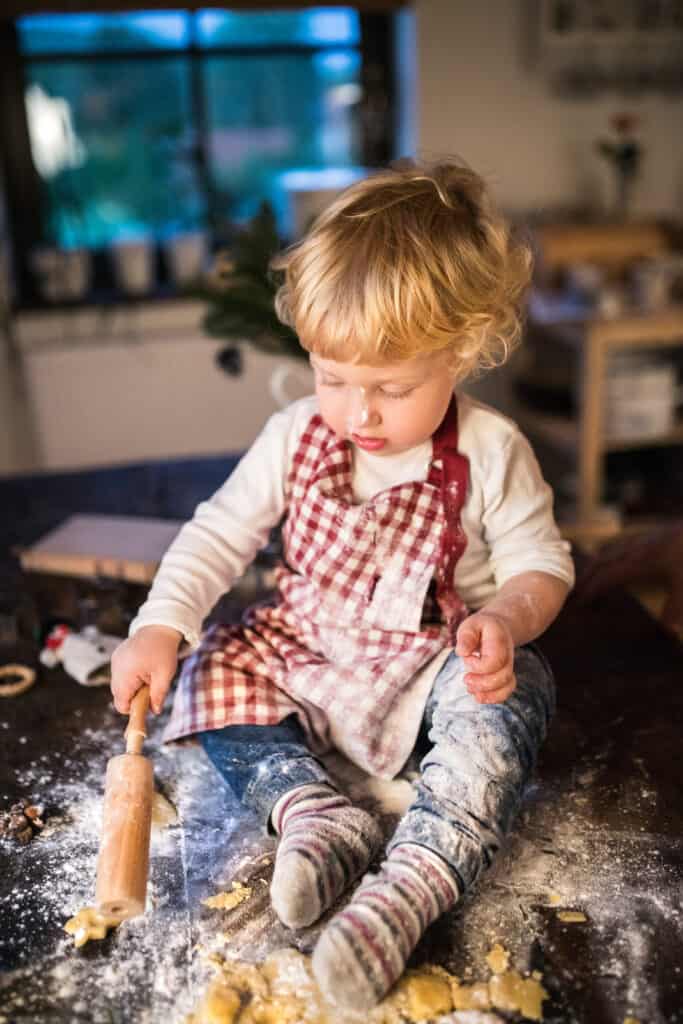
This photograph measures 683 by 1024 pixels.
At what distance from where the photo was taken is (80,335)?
2.66 metres

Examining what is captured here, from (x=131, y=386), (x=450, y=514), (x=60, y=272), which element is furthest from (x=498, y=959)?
(x=60, y=272)

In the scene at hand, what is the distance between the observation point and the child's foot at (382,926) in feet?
2.25

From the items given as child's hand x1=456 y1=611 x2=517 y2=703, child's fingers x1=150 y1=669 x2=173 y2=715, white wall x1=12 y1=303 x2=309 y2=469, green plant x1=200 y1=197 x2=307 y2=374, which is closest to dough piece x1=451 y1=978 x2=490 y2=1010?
child's hand x1=456 y1=611 x2=517 y2=703

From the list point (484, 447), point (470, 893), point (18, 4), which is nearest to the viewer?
point (470, 893)

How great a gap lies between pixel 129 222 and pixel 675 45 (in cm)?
156

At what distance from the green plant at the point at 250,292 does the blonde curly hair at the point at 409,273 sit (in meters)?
0.29

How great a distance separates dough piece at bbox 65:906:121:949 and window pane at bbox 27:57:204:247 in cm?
225

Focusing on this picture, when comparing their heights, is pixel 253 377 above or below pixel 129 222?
below

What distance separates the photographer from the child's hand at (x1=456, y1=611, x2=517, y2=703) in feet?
2.74

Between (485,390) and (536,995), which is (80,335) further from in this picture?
(536,995)

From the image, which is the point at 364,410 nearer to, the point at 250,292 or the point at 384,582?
the point at 384,582

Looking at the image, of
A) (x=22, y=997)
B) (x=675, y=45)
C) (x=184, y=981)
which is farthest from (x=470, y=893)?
(x=675, y=45)

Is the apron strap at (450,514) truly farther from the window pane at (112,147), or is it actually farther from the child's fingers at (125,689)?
the window pane at (112,147)

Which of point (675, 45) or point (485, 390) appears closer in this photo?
point (675, 45)
